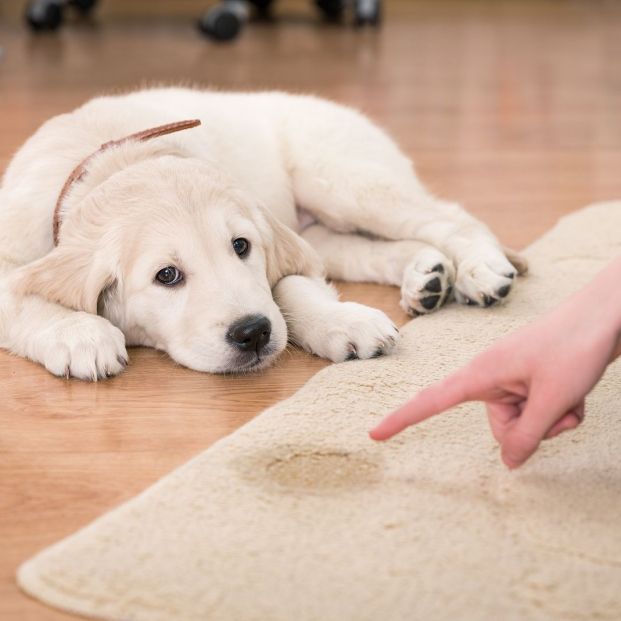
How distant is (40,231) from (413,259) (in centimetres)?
79

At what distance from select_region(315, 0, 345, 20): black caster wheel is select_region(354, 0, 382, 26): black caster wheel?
11 centimetres

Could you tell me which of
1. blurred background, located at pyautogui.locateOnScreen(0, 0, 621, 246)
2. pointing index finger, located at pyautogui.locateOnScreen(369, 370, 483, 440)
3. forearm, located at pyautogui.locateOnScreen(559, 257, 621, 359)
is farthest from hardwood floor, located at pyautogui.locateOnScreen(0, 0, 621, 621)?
forearm, located at pyautogui.locateOnScreen(559, 257, 621, 359)

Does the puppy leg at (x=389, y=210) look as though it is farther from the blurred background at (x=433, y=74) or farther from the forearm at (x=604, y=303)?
the forearm at (x=604, y=303)

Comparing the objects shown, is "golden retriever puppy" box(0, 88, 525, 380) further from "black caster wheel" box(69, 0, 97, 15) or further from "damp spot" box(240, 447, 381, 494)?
"black caster wheel" box(69, 0, 97, 15)

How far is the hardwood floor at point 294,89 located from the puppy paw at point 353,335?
5cm

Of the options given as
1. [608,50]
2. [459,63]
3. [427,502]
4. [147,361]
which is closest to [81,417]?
[147,361]

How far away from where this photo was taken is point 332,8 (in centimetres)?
704

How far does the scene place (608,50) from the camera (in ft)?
20.6

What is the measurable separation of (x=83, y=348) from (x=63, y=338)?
1.7 inches

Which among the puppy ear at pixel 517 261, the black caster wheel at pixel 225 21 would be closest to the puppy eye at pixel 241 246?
the puppy ear at pixel 517 261

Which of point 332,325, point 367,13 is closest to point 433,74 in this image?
point 367,13

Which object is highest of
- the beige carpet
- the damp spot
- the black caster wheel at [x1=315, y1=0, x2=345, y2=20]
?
the beige carpet

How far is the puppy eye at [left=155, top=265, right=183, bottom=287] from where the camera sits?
2.02 metres

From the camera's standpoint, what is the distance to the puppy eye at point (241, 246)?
6.89 feet
